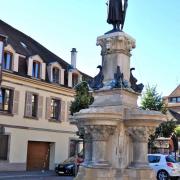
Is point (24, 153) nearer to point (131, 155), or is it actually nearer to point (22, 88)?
point (22, 88)

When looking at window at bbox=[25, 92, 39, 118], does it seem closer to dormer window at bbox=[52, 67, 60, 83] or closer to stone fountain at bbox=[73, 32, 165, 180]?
dormer window at bbox=[52, 67, 60, 83]

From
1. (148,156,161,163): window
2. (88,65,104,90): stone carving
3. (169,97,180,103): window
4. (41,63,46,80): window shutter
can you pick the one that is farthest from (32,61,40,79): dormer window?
(169,97,180,103): window

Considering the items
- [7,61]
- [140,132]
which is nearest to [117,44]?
[140,132]

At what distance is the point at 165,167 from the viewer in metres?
17.6

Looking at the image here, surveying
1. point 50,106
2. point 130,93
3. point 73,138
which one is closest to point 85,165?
point 130,93

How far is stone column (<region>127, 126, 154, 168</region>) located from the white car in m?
8.92

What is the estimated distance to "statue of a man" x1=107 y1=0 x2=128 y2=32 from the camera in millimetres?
10516

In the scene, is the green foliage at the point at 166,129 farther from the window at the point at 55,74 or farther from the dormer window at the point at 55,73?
the window at the point at 55,74

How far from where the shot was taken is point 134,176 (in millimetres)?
8977

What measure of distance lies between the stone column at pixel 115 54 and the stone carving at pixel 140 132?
1.57 m

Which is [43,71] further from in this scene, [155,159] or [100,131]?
[100,131]

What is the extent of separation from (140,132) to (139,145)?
0.33m

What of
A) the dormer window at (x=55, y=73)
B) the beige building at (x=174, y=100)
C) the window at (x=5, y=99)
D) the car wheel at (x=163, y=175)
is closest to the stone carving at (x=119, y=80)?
the car wheel at (x=163, y=175)

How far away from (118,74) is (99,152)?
2.12 metres
